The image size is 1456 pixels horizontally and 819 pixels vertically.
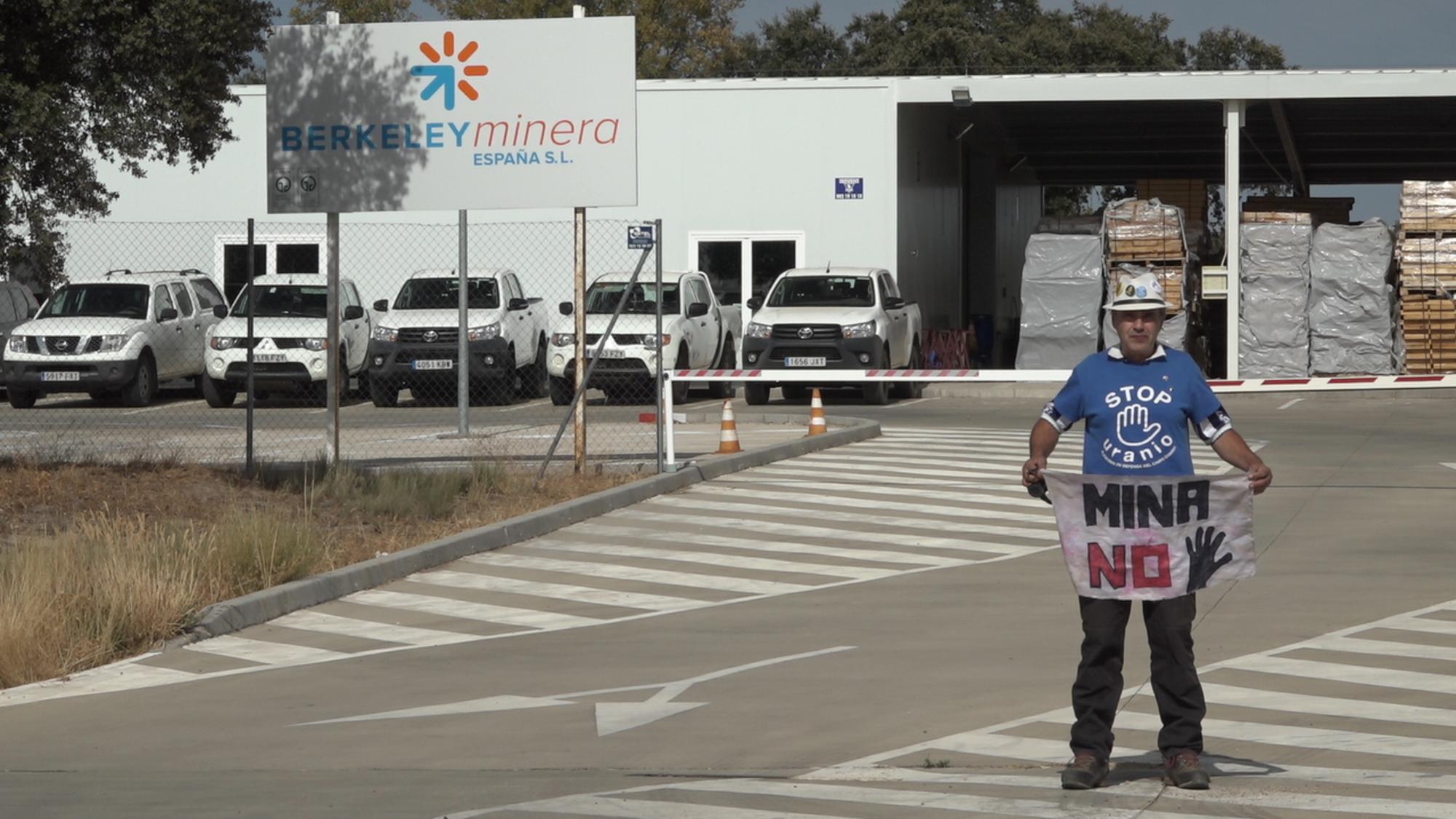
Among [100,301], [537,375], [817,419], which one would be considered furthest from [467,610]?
[100,301]

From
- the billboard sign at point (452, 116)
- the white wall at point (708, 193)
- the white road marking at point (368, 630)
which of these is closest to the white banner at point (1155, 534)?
the white road marking at point (368, 630)

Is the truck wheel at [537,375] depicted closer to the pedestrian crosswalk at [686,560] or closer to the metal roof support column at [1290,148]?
the pedestrian crosswalk at [686,560]

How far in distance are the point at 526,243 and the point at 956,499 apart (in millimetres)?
19978

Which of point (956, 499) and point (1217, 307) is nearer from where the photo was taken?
point (956, 499)

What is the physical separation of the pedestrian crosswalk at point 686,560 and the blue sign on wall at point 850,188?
15.5 m

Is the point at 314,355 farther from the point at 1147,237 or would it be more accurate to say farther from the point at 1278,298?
the point at 1278,298

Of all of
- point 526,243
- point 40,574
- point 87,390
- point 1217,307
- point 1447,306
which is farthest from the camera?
point 1217,307

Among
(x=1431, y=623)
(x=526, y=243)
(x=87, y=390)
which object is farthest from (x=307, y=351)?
(x=1431, y=623)

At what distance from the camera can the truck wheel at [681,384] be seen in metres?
30.3

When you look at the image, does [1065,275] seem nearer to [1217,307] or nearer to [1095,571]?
[1217,307]

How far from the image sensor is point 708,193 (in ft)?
118

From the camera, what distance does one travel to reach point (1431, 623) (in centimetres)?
1094

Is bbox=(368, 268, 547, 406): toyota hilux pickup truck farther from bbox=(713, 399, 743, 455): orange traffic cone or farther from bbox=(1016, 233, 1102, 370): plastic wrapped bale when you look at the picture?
bbox=(713, 399, 743, 455): orange traffic cone

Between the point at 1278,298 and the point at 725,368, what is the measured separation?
29.2 ft
